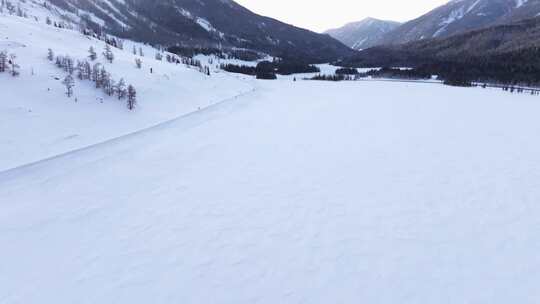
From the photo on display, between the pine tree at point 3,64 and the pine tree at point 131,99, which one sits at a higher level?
the pine tree at point 3,64

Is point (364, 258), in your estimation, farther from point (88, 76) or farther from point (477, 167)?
point (88, 76)

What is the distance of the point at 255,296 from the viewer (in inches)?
334

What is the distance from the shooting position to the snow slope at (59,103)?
2023 cm

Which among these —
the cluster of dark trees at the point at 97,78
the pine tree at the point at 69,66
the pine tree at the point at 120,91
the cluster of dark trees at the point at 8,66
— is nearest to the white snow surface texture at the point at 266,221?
the cluster of dark trees at the point at 8,66

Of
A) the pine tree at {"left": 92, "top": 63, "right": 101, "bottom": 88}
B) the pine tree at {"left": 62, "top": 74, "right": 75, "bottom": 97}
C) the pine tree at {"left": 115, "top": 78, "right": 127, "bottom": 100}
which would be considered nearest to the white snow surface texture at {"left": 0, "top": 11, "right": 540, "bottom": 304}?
the pine tree at {"left": 62, "top": 74, "right": 75, "bottom": 97}

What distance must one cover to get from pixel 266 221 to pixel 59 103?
872 inches

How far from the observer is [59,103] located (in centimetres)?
2556

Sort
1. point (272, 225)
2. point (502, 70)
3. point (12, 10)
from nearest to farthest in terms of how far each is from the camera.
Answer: point (272, 225) < point (502, 70) < point (12, 10)

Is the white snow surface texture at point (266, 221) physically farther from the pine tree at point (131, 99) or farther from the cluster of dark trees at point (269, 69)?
the cluster of dark trees at point (269, 69)

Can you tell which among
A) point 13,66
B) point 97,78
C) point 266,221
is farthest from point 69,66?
point 266,221

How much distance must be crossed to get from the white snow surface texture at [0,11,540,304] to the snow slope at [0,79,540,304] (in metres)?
0.06

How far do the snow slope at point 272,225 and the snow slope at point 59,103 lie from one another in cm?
231

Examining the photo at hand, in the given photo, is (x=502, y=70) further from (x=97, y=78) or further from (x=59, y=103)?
(x=59, y=103)

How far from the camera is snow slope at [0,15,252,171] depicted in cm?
2023
